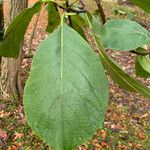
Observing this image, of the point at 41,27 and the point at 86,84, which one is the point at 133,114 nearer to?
the point at 41,27

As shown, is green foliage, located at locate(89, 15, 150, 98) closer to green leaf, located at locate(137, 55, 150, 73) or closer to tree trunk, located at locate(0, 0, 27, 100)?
green leaf, located at locate(137, 55, 150, 73)

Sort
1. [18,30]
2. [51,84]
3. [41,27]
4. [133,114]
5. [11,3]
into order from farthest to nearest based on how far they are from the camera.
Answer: [41,27] → [133,114] → [11,3] → [18,30] → [51,84]

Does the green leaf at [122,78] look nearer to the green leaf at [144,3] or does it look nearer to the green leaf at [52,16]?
the green leaf at [144,3]

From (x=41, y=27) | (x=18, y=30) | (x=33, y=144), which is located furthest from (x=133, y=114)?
(x=18, y=30)

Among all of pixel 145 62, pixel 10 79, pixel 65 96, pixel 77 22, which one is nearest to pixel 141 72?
pixel 145 62

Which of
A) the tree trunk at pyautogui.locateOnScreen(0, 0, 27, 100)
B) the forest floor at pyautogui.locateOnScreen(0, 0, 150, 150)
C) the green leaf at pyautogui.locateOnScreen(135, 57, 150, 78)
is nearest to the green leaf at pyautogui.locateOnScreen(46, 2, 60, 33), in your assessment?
the green leaf at pyautogui.locateOnScreen(135, 57, 150, 78)

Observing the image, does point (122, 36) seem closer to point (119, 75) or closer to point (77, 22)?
point (119, 75)
